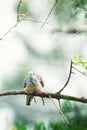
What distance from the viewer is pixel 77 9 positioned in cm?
372

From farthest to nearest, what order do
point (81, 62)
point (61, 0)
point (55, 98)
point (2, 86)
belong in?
point (2, 86) < point (61, 0) < point (55, 98) < point (81, 62)

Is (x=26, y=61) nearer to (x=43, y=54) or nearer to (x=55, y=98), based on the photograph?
(x=43, y=54)

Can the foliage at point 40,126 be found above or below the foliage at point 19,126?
above

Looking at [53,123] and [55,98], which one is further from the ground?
[53,123]

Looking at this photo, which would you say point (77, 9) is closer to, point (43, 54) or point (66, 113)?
point (66, 113)

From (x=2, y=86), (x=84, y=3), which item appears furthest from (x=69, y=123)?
(x=2, y=86)

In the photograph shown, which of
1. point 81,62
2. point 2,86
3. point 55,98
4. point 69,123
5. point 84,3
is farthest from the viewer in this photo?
point 2,86

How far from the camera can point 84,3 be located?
3516 mm

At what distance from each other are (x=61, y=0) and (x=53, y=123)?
2.19m

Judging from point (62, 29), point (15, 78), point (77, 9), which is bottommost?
point (15, 78)

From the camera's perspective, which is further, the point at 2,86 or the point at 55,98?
the point at 2,86

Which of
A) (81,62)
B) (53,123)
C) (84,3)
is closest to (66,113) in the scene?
(53,123)

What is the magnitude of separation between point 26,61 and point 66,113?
9.97 meters

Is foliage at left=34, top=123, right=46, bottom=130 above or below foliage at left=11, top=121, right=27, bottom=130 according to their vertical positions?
above
